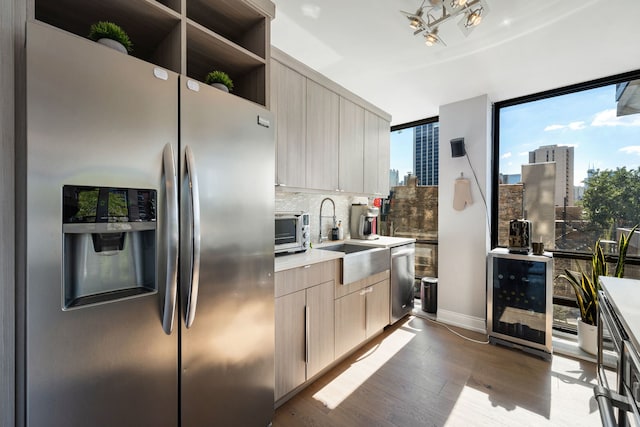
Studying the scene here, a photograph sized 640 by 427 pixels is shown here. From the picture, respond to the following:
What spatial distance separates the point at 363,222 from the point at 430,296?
1.28 meters

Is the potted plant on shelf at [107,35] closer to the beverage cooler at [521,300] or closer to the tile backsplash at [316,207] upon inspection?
the tile backsplash at [316,207]

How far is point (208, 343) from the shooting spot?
122 cm

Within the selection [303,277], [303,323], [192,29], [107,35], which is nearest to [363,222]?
[303,277]

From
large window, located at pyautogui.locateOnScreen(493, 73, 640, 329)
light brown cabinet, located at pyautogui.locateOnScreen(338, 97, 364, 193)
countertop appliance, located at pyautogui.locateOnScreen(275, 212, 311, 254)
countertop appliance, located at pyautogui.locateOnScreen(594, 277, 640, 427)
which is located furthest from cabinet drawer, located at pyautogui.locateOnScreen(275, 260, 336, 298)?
large window, located at pyautogui.locateOnScreen(493, 73, 640, 329)

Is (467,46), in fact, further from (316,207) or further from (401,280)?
(401,280)

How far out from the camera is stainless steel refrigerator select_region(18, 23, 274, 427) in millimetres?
824

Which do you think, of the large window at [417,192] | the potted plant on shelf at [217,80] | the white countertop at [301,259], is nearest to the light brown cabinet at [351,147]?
the white countertop at [301,259]

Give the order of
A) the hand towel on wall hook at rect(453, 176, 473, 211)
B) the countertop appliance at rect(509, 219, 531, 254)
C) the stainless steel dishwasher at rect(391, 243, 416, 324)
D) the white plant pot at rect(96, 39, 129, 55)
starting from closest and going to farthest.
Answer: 1. the white plant pot at rect(96, 39, 129, 55)
2. the countertop appliance at rect(509, 219, 531, 254)
3. the stainless steel dishwasher at rect(391, 243, 416, 324)
4. the hand towel on wall hook at rect(453, 176, 473, 211)

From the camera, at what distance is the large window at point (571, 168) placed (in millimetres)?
2432

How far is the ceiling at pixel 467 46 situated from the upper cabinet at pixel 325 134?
18 centimetres

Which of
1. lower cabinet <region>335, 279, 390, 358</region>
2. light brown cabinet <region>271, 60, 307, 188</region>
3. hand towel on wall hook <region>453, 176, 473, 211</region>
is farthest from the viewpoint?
hand towel on wall hook <region>453, 176, 473, 211</region>

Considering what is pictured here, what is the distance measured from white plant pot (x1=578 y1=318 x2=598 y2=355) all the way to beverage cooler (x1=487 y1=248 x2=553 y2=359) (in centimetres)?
30

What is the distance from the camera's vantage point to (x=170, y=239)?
106cm

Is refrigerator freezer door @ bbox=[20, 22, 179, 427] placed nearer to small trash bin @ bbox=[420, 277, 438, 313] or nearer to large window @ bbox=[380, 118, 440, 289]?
small trash bin @ bbox=[420, 277, 438, 313]
